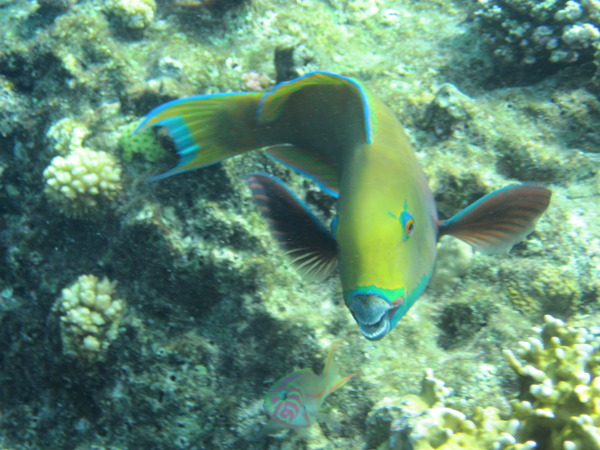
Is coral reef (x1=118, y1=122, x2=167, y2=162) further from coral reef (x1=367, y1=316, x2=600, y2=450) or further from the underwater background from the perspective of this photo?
coral reef (x1=367, y1=316, x2=600, y2=450)

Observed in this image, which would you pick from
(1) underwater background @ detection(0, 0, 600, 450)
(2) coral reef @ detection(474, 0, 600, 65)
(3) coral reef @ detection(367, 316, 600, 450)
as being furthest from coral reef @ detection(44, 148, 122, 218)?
(2) coral reef @ detection(474, 0, 600, 65)

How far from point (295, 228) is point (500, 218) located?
1.09 m

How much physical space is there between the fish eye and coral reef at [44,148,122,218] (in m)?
2.44

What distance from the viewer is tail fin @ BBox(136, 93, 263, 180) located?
2.78m

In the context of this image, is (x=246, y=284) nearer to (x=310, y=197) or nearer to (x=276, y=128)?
(x=310, y=197)

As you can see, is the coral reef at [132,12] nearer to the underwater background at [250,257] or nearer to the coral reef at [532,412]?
the underwater background at [250,257]

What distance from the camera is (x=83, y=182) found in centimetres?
332

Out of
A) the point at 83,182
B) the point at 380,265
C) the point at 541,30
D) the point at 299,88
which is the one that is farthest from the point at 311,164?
the point at 541,30

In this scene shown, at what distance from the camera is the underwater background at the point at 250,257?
2.52 meters

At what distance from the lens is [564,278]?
9.00ft

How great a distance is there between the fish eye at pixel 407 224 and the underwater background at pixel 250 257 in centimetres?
92

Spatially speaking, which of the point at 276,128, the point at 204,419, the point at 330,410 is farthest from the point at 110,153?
the point at 330,410

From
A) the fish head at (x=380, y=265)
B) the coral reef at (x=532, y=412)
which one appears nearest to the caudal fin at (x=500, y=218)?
the fish head at (x=380, y=265)

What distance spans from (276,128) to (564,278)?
2.11 metres
